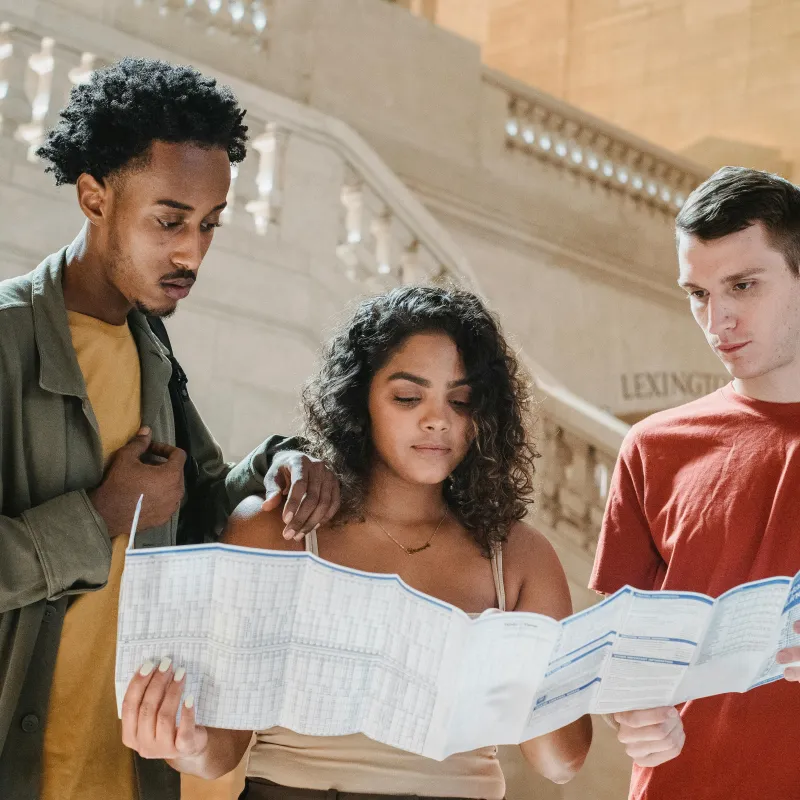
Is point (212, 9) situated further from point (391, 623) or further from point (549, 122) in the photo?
point (391, 623)

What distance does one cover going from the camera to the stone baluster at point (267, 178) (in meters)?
5.71

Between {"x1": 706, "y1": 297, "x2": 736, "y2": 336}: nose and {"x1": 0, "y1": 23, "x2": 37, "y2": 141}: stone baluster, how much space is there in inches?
141

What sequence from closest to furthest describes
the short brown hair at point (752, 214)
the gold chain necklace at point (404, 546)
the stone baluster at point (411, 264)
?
the gold chain necklace at point (404, 546) < the short brown hair at point (752, 214) < the stone baluster at point (411, 264)

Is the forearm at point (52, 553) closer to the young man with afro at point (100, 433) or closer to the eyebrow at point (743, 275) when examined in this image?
the young man with afro at point (100, 433)

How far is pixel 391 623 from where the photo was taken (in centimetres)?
173

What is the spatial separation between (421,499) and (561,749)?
55 cm

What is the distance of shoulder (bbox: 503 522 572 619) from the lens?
219 cm

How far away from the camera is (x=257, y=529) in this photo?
2.14 metres

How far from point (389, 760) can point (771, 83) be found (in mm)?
10504

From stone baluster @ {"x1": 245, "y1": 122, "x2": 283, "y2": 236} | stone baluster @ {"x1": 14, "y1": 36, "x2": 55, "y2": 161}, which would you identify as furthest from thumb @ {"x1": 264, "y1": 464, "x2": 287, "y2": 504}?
stone baluster @ {"x1": 245, "y1": 122, "x2": 283, "y2": 236}

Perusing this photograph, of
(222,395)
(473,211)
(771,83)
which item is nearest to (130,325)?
(222,395)

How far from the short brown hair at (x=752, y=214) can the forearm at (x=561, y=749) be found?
1006mm

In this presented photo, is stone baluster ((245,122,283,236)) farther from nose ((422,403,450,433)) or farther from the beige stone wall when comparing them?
the beige stone wall

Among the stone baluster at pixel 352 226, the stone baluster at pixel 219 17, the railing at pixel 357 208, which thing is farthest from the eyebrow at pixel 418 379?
the stone baluster at pixel 219 17
